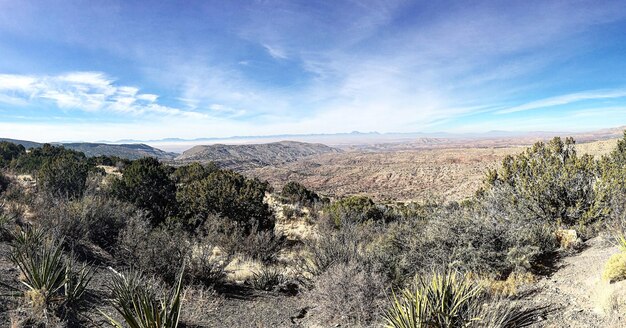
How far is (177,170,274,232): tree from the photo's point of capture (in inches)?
640

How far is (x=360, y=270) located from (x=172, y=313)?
395 centimetres

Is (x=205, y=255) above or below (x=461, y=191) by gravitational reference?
above

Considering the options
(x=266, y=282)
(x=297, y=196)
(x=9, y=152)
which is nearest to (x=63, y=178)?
(x=266, y=282)

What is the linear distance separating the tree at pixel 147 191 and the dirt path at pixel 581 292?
1633cm

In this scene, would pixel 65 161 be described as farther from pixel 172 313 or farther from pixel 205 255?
pixel 172 313

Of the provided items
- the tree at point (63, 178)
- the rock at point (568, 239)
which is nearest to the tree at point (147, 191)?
the tree at point (63, 178)

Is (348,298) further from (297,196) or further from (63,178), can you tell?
(297,196)

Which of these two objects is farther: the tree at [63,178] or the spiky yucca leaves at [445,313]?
the tree at [63,178]

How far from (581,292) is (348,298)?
3950 mm

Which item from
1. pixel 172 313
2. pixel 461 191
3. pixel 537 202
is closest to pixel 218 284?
pixel 172 313

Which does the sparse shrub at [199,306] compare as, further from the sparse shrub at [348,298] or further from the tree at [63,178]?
the tree at [63,178]

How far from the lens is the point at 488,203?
10.6 metres

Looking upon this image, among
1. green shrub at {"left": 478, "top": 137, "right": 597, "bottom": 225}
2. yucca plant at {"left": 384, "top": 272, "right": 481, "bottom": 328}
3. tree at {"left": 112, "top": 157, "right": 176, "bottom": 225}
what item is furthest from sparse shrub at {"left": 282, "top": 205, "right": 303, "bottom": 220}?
yucca plant at {"left": 384, "top": 272, "right": 481, "bottom": 328}

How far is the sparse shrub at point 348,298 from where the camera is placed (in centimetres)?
558
